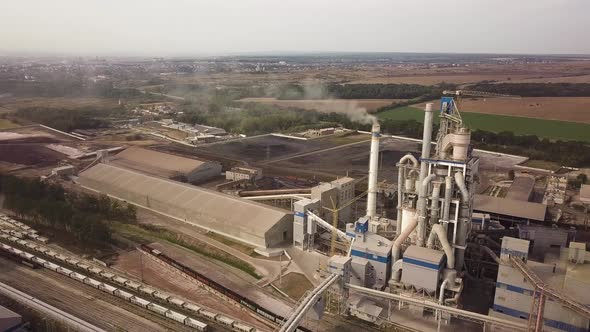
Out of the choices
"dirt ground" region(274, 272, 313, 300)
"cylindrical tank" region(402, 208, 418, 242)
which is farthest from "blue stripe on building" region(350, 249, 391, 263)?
"dirt ground" region(274, 272, 313, 300)

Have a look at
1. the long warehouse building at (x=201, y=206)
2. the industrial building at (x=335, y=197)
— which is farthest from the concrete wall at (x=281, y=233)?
the industrial building at (x=335, y=197)

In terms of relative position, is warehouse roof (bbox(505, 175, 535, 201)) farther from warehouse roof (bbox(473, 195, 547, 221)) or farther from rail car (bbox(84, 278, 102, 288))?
rail car (bbox(84, 278, 102, 288))

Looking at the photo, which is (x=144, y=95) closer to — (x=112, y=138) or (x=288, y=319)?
(x=112, y=138)

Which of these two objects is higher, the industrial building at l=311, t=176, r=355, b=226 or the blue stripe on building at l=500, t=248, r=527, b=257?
the blue stripe on building at l=500, t=248, r=527, b=257

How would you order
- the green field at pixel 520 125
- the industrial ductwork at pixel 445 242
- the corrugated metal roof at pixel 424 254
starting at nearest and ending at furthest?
the corrugated metal roof at pixel 424 254, the industrial ductwork at pixel 445 242, the green field at pixel 520 125

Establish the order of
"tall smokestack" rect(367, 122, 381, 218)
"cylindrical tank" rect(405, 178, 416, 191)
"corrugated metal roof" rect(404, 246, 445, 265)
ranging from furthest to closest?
1. "tall smokestack" rect(367, 122, 381, 218)
2. "cylindrical tank" rect(405, 178, 416, 191)
3. "corrugated metal roof" rect(404, 246, 445, 265)

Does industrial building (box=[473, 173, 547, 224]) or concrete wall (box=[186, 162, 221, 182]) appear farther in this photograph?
concrete wall (box=[186, 162, 221, 182])

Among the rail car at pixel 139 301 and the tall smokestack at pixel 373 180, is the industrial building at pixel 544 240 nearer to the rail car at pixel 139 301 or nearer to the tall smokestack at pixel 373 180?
the tall smokestack at pixel 373 180
